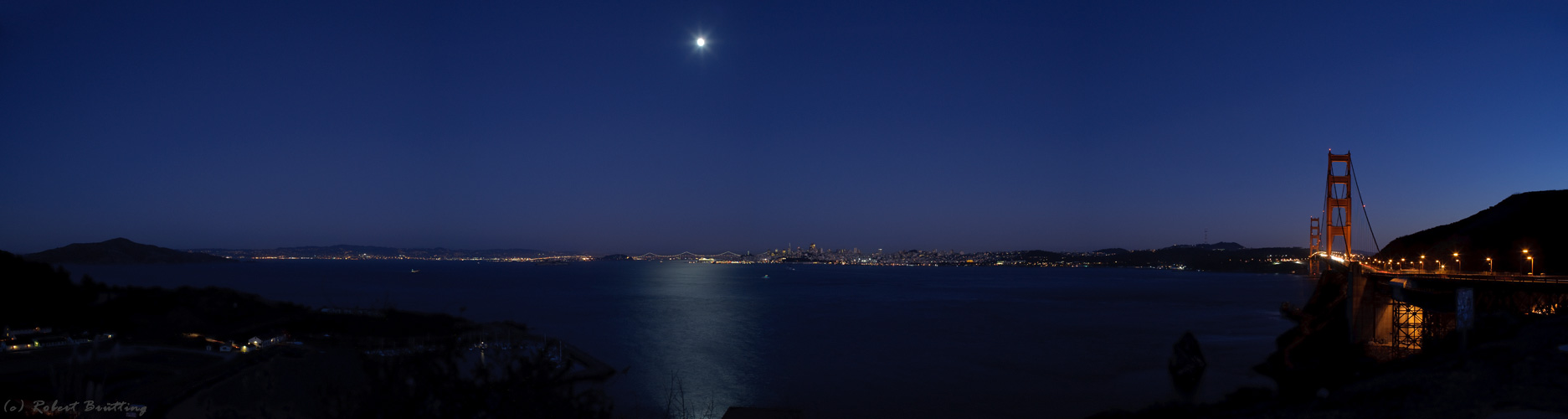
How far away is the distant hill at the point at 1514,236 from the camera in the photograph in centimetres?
3044

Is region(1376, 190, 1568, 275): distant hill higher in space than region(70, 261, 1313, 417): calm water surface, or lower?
higher

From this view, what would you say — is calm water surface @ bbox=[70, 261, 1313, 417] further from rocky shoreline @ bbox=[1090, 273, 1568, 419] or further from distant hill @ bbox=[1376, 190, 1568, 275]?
distant hill @ bbox=[1376, 190, 1568, 275]

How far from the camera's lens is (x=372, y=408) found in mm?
3588

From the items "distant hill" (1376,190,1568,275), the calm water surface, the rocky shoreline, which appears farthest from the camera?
"distant hill" (1376,190,1568,275)

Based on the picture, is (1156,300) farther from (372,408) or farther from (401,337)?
(372,408)

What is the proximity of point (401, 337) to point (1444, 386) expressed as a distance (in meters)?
22.1

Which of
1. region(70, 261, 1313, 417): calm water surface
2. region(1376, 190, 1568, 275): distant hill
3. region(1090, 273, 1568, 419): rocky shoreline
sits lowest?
region(70, 261, 1313, 417): calm water surface

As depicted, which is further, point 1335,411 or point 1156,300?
point 1156,300

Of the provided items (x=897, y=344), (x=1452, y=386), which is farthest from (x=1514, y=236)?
(x=1452, y=386)

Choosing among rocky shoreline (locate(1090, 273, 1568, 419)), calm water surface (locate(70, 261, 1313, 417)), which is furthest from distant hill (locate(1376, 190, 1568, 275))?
rocky shoreline (locate(1090, 273, 1568, 419))

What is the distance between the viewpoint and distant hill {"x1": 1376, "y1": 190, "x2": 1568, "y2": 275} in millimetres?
30438

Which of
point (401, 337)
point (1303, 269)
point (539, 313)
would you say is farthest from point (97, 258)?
point (1303, 269)

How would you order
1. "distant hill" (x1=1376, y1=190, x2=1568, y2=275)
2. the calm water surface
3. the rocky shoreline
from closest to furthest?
the rocky shoreline
the calm water surface
"distant hill" (x1=1376, y1=190, x2=1568, y2=275)

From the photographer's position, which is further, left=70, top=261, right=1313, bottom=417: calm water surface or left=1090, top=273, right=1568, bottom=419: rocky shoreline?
left=70, top=261, right=1313, bottom=417: calm water surface
